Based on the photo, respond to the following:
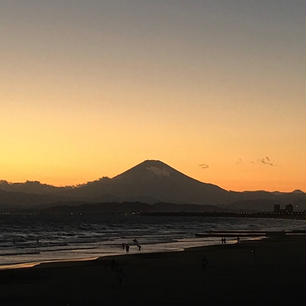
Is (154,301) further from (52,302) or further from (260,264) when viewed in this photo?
(260,264)

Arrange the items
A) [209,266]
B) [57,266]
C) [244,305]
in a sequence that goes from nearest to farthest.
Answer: [244,305], [209,266], [57,266]

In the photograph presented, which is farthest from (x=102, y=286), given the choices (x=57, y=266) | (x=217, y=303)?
(x=57, y=266)

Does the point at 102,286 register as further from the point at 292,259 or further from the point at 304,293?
the point at 292,259

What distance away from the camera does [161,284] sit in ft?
98.4

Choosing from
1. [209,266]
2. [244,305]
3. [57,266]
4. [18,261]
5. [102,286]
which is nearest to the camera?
[244,305]

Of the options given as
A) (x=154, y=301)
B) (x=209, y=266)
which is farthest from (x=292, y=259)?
(x=154, y=301)

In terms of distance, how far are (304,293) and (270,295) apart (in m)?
1.52

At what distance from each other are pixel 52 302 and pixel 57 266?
59.9ft

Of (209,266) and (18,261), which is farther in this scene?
(18,261)

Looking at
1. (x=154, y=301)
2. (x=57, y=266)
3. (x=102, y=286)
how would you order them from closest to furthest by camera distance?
(x=154, y=301), (x=102, y=286), (x=57, y=266)

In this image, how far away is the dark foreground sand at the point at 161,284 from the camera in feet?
79.8

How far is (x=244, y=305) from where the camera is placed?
22.2m

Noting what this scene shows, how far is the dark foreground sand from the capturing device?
2433 cm

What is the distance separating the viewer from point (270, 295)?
80.2 feet
